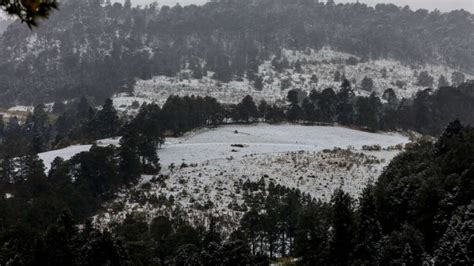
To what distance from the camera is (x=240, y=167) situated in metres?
61.0

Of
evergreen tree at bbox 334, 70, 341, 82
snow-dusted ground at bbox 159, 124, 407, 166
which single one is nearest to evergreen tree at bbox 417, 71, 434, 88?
evergreen tree at bbox 334, 70, 341, 82

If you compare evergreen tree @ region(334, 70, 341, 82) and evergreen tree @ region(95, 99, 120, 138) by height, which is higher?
evergreen tree @ region(334, 70, 341, 82)

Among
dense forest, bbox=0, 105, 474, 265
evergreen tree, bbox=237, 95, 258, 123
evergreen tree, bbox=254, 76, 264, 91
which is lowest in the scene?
dense forest, bbox=0, 105, 474, 265

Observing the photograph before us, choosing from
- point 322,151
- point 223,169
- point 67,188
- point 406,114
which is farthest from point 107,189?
point 406,114

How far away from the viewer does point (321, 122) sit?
92.2 m

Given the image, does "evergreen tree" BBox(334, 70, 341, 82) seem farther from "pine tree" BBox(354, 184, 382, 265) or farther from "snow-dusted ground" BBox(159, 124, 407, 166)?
"pine tree" BBox(354, 184, 382, 265)

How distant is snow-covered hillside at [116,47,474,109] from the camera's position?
465 feet

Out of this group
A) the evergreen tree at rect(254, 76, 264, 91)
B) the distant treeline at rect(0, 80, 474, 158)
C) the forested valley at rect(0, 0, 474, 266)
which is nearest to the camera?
the forested valley at rect(0, 0, 474, 266)

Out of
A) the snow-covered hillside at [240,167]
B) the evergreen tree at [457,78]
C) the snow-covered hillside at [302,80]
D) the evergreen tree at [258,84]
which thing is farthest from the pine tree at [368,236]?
the evergreen tree at [457,78]

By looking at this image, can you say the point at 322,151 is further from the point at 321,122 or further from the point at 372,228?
the point at 372,228

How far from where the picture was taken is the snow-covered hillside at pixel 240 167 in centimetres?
4922

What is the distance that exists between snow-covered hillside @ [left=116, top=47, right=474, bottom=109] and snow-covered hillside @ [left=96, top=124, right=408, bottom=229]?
53.6m

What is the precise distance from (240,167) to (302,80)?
108 metres

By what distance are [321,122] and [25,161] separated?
55899 millimetres
